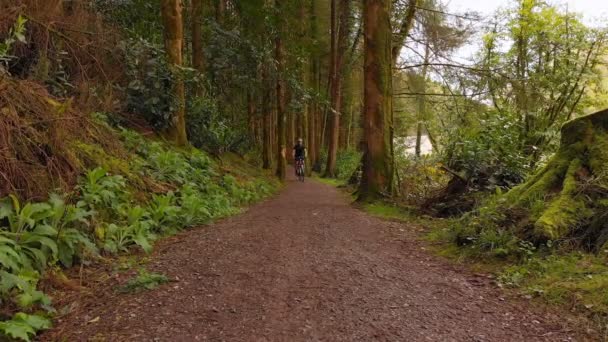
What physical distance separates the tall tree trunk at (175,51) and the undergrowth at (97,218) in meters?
1.64

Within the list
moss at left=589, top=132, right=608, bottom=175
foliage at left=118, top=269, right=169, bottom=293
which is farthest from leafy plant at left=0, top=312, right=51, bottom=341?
moss at left=589, top=132, right=608, bottom=175

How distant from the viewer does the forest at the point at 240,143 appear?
3570mm

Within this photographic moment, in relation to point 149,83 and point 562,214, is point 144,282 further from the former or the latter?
point 149,83

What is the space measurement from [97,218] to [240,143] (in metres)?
11.4

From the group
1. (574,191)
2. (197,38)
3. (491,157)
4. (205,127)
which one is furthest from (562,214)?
(197,38)

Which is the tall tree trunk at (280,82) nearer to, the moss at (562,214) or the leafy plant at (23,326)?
the moss at (562,214)

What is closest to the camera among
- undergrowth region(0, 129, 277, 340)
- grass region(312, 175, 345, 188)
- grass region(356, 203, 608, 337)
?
undergrowth region(0, 129, 277, 340)

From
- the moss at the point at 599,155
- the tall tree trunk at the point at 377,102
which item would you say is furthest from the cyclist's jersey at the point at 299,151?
the moss at the point at 599,155

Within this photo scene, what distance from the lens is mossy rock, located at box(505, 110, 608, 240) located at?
13.5ft

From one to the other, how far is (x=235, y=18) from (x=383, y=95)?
31.0 ft

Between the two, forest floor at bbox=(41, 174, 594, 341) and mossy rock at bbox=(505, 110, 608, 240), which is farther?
mossy rock at bbox=(505, 110, 608, 240)

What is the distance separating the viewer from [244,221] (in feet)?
21.1

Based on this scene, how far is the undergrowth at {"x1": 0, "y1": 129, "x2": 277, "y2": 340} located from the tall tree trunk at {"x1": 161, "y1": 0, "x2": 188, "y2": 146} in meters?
1.64

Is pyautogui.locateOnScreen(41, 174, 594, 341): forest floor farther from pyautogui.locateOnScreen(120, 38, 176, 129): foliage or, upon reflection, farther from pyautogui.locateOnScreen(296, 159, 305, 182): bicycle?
pyautogui.locateOnScreen(296, 159, 305, 182): bicycle
